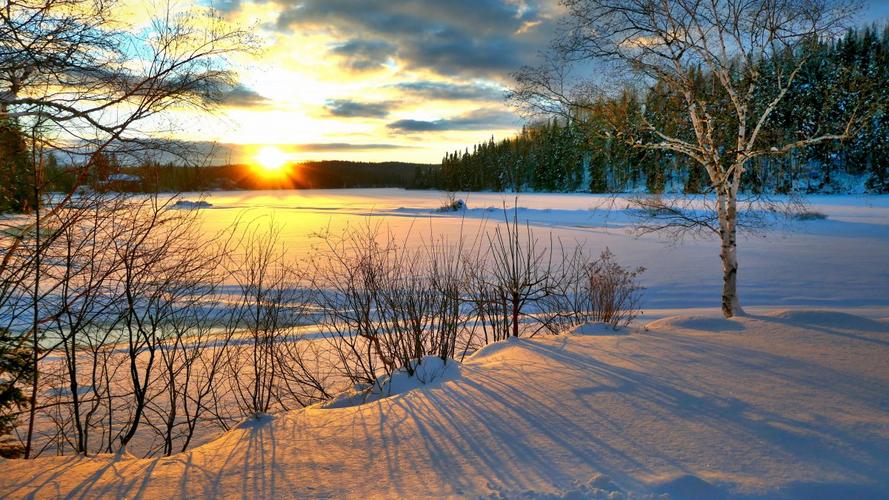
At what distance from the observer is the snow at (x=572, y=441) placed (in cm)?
298

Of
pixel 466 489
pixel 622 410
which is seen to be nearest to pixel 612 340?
pixel 622 410

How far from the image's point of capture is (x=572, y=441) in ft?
11.4

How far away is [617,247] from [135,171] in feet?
55.2

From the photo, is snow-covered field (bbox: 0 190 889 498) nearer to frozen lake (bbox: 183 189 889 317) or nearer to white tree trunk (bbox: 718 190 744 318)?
white tree trunk (bbox: 718 190 744 318)

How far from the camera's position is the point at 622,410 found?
3.92m

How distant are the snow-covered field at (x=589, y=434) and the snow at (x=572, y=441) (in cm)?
1

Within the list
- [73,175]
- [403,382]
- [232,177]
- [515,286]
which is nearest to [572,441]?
[403,382]

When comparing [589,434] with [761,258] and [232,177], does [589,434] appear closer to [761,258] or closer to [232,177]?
[761,258]

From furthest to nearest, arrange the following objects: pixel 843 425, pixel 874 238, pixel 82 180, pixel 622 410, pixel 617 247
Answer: pixel 874 238, pixel 617 247, pixel 82 180, pixel 622 410, pixel 843 425

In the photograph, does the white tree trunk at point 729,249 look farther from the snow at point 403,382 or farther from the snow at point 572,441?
the snow at point 403,382

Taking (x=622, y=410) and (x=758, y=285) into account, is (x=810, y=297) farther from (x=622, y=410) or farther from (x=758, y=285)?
(x=622, y=410)

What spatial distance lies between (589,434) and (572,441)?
0.16 m

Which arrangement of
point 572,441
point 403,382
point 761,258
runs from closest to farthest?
point 572,441
point 403,382
point 761,258

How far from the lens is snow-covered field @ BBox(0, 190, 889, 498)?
3.01 meters
